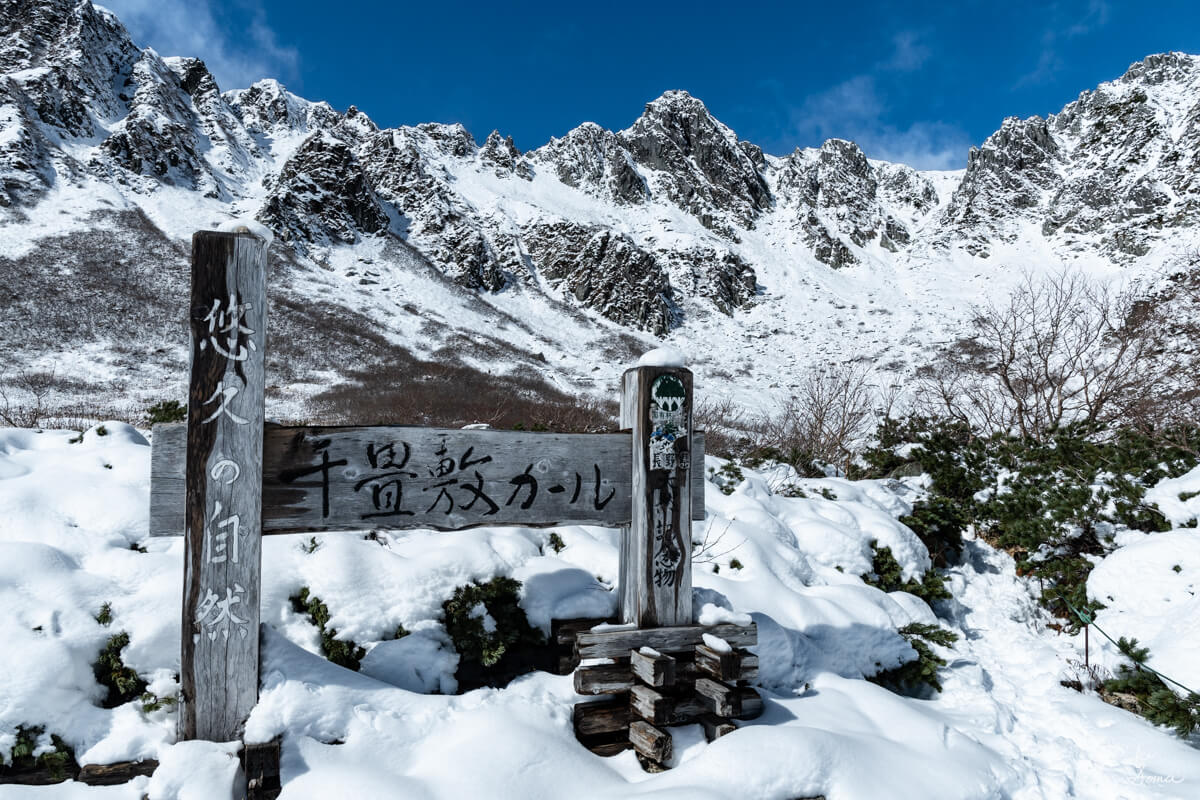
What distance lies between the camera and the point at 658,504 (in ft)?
→ 10.9

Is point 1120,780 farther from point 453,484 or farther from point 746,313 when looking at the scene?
point 746,313

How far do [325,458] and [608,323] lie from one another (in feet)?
159

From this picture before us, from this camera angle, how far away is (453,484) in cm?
302

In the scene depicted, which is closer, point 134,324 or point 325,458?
point 325,458

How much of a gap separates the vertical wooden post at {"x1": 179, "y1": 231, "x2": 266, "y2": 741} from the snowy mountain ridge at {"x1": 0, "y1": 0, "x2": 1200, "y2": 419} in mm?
22205

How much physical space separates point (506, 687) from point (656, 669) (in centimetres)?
87

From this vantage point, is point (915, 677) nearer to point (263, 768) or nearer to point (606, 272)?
point (263, 768)

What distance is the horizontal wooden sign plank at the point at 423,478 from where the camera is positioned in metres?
2.71

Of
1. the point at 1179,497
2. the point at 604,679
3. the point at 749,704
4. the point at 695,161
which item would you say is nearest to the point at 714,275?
the point at 695,161

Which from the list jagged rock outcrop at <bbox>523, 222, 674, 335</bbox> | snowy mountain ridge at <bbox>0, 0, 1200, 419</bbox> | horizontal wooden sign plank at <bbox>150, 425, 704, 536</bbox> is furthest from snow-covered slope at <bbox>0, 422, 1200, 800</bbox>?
jagged rock outcrop at <bbox>523, 222, 674, 335</bbox>


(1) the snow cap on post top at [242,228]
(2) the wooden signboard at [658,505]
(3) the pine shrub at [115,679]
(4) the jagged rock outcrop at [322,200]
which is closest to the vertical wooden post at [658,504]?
(2) the wooden signboard at [658,505]

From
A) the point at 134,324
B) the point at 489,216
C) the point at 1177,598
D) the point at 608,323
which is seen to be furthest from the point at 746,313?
the point at 1177,598

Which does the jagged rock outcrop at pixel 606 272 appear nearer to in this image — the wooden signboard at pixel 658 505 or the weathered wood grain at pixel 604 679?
the wooden signboard at pixel 658 505

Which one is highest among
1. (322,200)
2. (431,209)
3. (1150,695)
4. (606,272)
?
(431,209)
